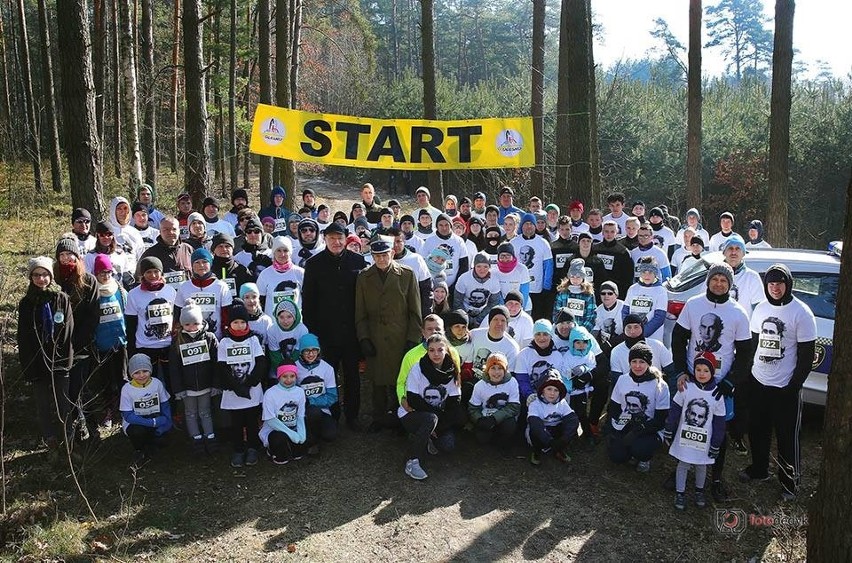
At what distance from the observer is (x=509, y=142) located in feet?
40.7

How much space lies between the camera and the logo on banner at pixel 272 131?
485 inches

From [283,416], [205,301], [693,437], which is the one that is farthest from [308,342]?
[693,437]

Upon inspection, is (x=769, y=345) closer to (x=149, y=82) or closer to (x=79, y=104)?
(x=79, y=104)

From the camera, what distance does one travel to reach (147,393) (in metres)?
6.59

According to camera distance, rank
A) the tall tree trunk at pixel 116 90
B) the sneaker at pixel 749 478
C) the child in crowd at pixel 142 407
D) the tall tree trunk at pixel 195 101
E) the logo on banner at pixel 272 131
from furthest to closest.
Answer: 1. the tall tree trunk at pixel 116 90
2. the tall tree trunk at pixel 195 101
3. the logo on banner at pixel 272 131
4. the child in crowd at pixel 142 407
5. the sneaker at pixel 749 478

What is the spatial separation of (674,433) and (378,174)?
29.2m

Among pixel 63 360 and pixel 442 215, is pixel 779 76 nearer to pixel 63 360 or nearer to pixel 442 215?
pixel 442 215

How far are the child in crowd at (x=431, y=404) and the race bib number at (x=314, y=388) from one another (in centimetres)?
83

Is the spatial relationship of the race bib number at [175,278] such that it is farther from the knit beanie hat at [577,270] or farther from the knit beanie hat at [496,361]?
the knit beanie hat at [577,270]

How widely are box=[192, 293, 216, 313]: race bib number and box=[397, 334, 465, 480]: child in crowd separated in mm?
2238

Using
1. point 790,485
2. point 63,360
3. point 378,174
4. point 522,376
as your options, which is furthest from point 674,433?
point 378,174

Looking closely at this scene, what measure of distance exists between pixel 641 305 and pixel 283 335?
3.95 meters

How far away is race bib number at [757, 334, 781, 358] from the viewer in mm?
5820

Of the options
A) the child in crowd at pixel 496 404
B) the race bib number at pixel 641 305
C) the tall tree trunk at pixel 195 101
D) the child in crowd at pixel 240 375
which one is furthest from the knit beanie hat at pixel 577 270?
the tall tree trunk at pixel 195 101
